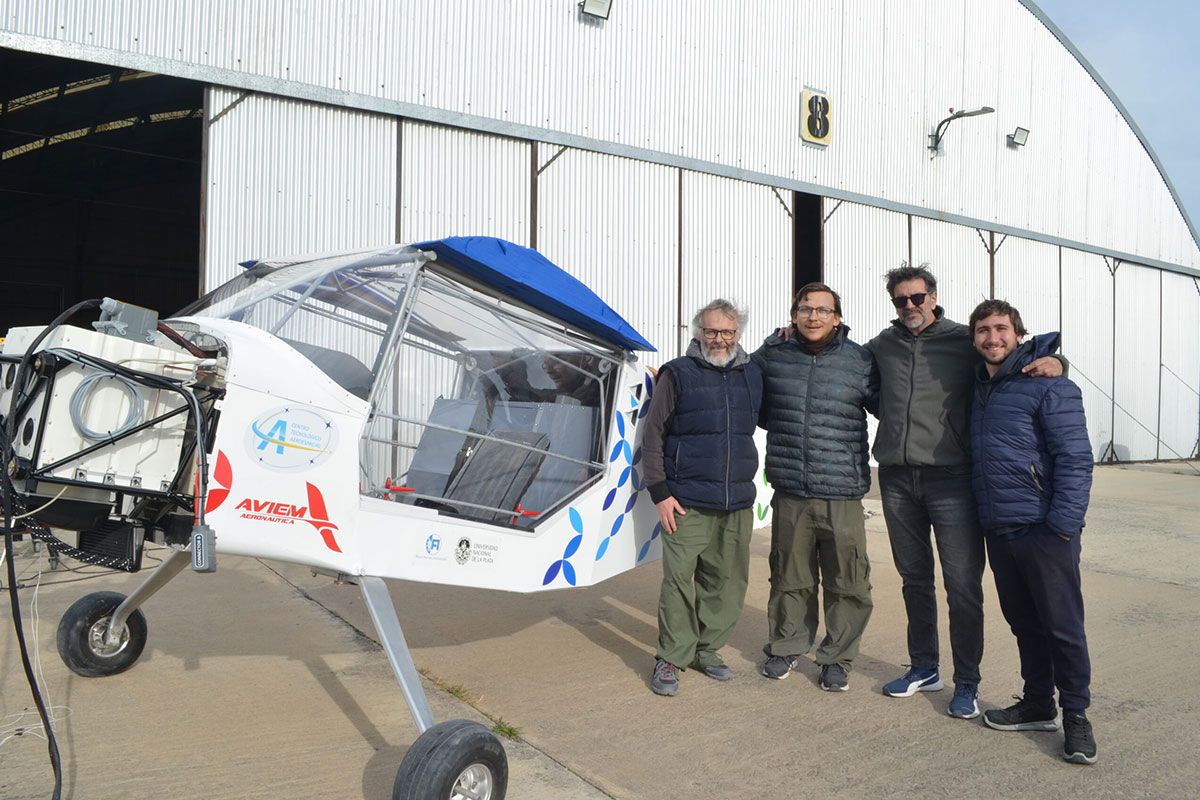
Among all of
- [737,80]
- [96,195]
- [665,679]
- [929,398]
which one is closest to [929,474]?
[929,398]

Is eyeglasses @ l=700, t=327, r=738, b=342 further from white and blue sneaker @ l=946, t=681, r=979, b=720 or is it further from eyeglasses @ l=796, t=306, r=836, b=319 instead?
white and blue sneaker @ l=946, t=681, r=979, b=720

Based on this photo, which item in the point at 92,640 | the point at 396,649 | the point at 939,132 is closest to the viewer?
the point at 396,649

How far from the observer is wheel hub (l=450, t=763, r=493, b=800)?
113 inches

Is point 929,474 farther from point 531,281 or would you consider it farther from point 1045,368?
point 531,281

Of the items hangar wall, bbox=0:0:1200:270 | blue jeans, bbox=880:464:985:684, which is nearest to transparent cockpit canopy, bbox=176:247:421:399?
blue jeans, bbox=880:464:985:684

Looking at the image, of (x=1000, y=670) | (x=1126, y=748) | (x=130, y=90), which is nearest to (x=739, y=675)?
(x=1000, y=670)

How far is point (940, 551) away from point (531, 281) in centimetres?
218

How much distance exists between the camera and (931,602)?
419 cm

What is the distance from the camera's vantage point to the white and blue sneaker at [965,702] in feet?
12.8

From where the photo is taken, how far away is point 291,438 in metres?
2.98

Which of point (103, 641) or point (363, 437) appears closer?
point (363, 437)

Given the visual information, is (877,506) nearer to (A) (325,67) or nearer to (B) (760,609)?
(B) (760,609)

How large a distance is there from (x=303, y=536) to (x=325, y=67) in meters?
6.57

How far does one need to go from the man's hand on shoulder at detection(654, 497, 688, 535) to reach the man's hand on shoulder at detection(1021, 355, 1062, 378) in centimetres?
159
